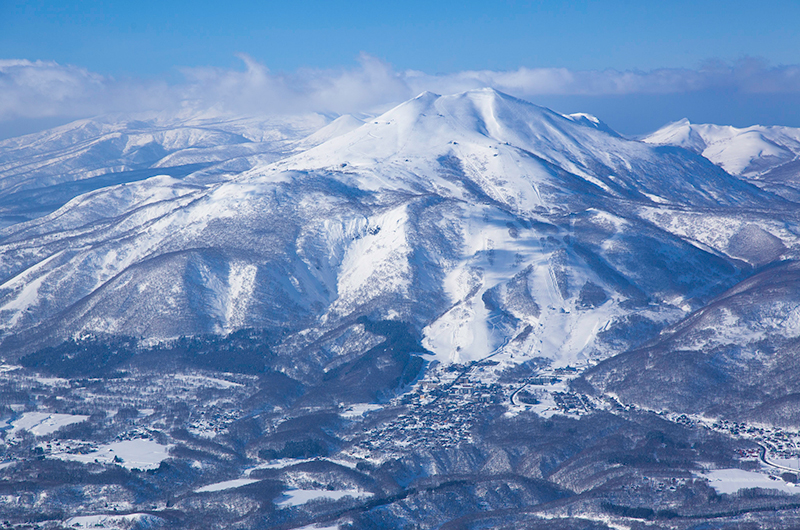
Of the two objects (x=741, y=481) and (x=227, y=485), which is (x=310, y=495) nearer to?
(x=227, y=485)

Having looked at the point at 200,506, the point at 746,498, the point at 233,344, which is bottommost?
the point at 746,498

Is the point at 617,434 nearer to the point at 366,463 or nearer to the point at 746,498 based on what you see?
the point at 746,498

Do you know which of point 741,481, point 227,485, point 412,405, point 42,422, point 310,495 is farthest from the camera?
point 412,405

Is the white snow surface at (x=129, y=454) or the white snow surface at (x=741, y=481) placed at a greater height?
the white snow surface at (x=129, y=454)

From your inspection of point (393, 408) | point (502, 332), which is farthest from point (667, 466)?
point (502, 332)

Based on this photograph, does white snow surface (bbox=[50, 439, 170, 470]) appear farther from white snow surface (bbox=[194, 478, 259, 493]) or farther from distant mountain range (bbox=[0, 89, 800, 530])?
white snow surface (bbox=[194, 478, 259, 493])

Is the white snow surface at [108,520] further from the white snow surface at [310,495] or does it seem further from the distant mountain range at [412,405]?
the white snow surface at [310,495]

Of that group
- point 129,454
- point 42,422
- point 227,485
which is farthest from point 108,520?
point 42,422

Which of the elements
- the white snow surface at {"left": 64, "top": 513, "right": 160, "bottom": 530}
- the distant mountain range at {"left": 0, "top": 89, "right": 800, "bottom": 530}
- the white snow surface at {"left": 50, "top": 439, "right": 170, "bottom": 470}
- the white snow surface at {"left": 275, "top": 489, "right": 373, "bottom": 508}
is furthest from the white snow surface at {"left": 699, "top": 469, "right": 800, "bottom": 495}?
the white snow surface at {"left": 50, "top": 439, "right": 170, "bottom": 470}

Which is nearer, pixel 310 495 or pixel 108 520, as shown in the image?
pixel 108 520

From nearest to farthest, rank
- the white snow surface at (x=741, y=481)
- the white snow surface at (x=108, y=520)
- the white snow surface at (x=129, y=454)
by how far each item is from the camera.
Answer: the white snow surface at (x=108, y=520)
the white snow surface at (x=741, y=481)
the white snow surface at (x=129, y=454)

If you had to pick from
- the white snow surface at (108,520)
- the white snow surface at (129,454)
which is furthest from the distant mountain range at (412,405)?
the white snow surface at (129,454)
